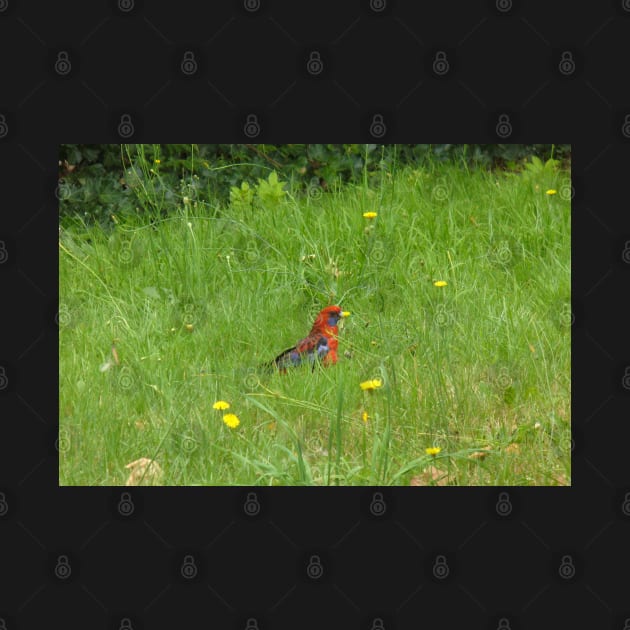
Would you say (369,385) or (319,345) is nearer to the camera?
(369,385)

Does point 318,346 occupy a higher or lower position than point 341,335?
lower

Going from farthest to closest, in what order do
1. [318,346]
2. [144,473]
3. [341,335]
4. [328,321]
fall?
[341,335]
[328,321]
[318,346]
[144,473]

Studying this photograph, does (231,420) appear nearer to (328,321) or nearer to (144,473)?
(144,473)

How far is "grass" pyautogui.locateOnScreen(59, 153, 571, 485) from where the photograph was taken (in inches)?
149

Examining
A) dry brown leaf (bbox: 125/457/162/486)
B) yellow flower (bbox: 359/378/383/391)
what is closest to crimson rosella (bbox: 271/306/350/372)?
yellow flower (bbox: 359/378/383/391)

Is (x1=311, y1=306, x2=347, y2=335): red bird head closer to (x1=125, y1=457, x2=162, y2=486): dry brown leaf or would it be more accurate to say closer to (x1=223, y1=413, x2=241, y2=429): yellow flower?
(x1=223, y1=413, x2=241, y2=429): yellow flower

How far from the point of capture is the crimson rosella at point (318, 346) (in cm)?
450

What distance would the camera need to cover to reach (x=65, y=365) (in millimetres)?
4629

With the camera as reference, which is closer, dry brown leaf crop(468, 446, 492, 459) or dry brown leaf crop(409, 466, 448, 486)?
dry brown leaf crop(409, 466, 448, 486)

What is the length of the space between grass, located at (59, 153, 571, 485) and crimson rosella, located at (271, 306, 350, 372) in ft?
0.27

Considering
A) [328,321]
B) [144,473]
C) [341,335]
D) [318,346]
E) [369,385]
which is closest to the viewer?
[144,473]

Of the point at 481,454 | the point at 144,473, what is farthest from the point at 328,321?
the point at 144,473

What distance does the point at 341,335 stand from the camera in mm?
4883

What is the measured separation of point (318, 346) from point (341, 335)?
0.32 metres
